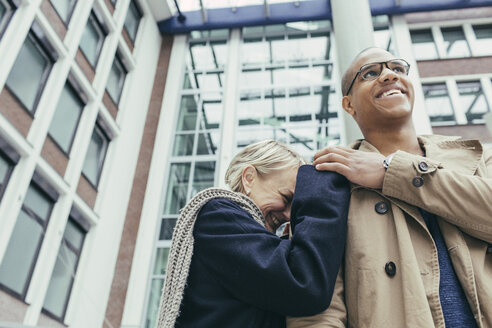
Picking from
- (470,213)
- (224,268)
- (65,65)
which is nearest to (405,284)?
(470,213)

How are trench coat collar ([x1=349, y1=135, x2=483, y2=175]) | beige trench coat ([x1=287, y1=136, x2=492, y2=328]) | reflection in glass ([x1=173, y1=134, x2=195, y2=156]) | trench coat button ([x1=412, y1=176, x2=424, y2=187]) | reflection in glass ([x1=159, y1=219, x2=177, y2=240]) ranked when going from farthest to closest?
reflection in glass ([x1=173, y1=134, x2=195, y2=156]) → reflection in glass ([x1=159, y1=219, x2=177, y2=240]) → trench coat collar ([x1=349, y1=135, x2=483, y2=175]) → trench coat button ([x1=412, y1=176, x2=424, y2=187]) → beige trench coat ([x1=287, y1=136, x2=492, y2=328])

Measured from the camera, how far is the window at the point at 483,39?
15.7 metres

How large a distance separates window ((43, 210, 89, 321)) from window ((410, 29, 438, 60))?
12118 mm

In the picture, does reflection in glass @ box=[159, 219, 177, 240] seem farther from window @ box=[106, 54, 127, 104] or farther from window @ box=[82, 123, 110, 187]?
window @ box=[106, 54, 127, 104]

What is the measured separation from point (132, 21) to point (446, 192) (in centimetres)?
1591

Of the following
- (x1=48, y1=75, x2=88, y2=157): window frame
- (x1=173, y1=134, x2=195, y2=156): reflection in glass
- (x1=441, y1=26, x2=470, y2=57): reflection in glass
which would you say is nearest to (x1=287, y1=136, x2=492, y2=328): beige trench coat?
(x1=48, y1=75, x2=88, y2=157): window frame

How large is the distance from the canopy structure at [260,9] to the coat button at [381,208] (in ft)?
48.6

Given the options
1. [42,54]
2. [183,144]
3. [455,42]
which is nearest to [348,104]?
[42,54]

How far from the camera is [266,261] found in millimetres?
1509

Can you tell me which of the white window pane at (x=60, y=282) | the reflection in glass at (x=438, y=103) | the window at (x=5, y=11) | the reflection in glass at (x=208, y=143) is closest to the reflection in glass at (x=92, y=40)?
the window at (x=5, y=11)

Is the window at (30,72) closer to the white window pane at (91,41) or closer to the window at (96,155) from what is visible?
the white window pane at (91,41)

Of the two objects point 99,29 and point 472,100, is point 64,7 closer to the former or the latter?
point 99,29

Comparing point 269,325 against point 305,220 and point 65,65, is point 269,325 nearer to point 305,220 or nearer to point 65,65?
point 305,220

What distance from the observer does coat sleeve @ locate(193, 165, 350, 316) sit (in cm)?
146
